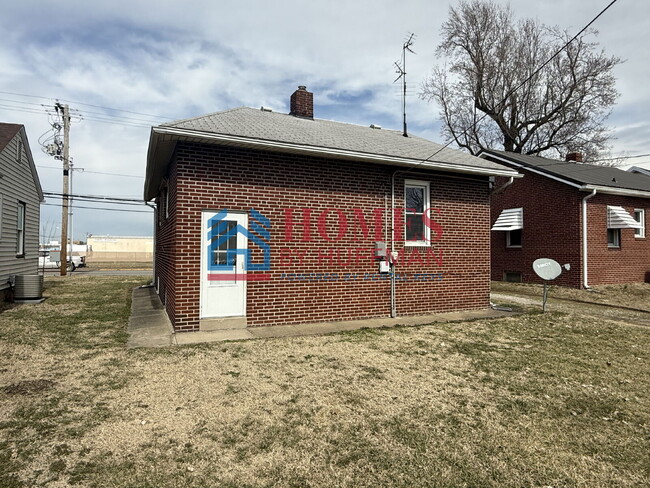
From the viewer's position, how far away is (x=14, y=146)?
12.4 m

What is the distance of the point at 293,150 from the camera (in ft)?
24.7

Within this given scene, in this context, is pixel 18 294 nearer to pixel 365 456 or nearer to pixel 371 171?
pixel 371 171

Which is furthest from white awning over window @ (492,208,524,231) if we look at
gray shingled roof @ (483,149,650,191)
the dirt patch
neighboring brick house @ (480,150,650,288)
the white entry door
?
the dirt patch

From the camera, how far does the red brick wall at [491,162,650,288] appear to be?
14438mm

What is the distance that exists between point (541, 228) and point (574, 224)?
1349mm

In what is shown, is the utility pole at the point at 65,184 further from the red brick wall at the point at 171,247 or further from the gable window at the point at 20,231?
the red brick wall at the point at 171,247

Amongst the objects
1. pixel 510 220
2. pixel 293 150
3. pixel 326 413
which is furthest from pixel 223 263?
pixel 510 220

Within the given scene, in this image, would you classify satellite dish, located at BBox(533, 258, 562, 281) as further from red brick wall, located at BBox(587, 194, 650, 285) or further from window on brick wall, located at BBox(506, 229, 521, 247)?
window on brick wall, located at BBox(506, 229, 521, 247)

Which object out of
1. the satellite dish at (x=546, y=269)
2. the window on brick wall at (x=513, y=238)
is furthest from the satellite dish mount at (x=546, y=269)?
the window on brick wall at (x=513, y=238)

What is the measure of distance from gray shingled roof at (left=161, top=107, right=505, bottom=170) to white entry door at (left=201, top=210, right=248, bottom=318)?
1.58 m

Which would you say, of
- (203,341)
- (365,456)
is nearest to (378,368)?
(365,456)

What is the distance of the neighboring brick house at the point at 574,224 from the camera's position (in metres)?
14.4

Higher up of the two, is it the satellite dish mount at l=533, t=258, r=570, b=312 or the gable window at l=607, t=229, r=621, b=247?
the gable window at l=607, t=229, r=621, b=247

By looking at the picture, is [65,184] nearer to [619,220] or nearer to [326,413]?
[326,413]
